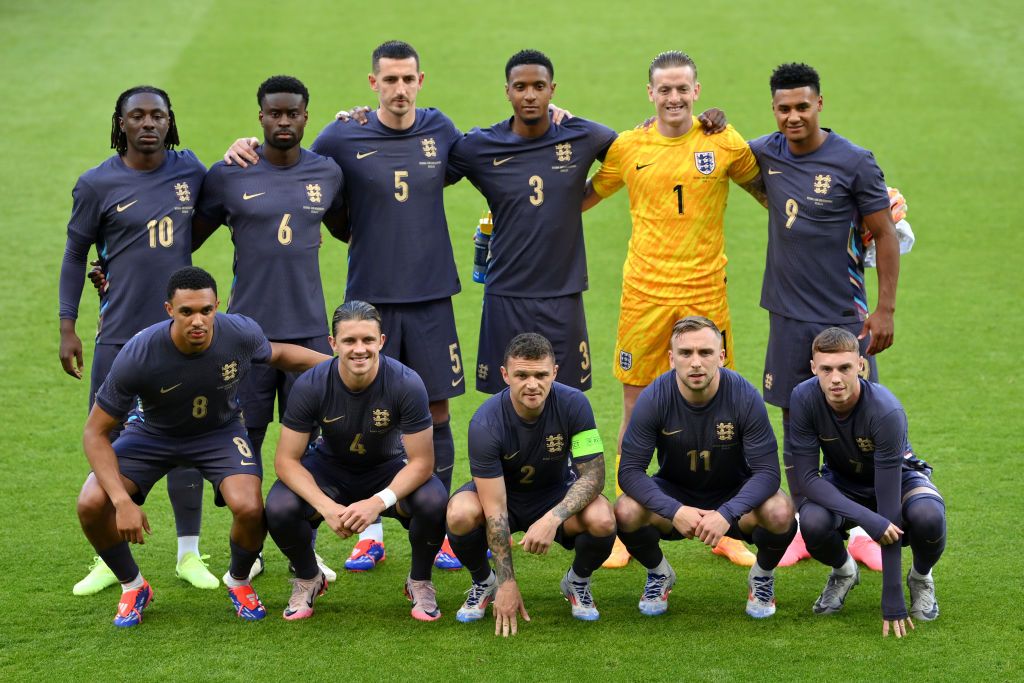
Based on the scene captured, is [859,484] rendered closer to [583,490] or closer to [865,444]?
[865,444]

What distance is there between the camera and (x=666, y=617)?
20.1 feet

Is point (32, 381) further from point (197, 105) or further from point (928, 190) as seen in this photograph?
point (928, 190)

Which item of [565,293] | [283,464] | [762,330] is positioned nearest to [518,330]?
[565,293]

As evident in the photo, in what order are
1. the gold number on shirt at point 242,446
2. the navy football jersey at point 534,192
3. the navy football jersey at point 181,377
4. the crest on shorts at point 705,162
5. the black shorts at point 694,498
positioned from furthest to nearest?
the navy football jersey at point 534,192
the crest on shorts at point 705,162
the gold number on shirt at point 242,446
the black shorts at point 694,498
the navy football jersey at point 181,377

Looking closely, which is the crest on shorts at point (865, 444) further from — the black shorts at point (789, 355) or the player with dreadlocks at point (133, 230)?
the player with dreadlocks at point (133, 230)

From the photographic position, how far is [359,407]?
6191mm

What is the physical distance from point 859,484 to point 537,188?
2.19 metres

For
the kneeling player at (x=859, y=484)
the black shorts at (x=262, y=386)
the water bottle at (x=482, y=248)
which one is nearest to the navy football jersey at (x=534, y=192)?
the water bottle at (x=482, y=248)

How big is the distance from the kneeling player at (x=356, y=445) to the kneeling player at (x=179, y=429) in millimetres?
199

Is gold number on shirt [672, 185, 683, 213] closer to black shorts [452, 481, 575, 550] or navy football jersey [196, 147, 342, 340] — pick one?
black shorts [452, 481, 575, 550]

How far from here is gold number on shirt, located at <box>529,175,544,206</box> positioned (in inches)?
270

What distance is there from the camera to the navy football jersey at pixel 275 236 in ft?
21.6

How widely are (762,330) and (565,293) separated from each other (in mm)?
4248

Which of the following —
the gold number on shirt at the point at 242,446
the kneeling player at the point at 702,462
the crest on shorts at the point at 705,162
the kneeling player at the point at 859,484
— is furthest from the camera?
the crest on shorts at the point at 705,162
